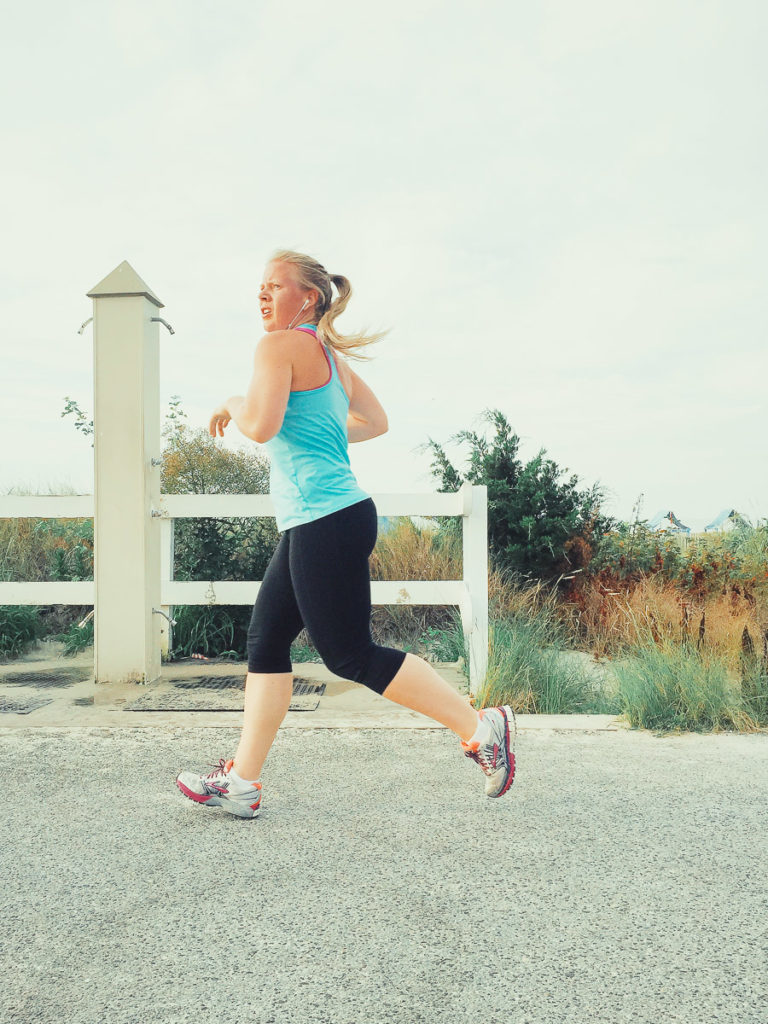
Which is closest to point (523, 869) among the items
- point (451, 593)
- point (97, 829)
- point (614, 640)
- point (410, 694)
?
point (410, 694)

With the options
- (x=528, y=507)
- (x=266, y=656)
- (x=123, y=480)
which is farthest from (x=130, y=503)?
(x=528, y=507)

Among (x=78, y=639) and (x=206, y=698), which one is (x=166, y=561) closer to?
(x=78, y=639)

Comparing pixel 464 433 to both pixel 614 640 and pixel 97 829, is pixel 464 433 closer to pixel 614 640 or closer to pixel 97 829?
pixel 614 640

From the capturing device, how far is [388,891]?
2.62 m

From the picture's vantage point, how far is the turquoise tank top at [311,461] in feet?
10.1

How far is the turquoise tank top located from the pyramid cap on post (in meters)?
2.69

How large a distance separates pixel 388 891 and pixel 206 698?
2.78m

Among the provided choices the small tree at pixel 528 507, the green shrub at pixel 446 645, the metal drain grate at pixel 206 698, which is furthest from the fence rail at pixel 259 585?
the small tree at pixel 528 507

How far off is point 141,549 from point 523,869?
11.1 feet

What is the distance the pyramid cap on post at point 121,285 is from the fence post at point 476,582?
2305 millimetres

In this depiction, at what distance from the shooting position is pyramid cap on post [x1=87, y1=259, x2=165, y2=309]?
217 inches

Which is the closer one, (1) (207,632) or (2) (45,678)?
(2) (45,678)

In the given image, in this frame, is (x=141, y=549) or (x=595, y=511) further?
(x=595, y=511)

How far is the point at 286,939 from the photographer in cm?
232
